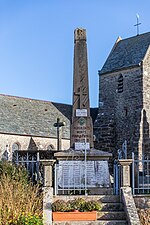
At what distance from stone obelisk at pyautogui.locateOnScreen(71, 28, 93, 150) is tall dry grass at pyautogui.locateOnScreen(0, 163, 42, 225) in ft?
11.7

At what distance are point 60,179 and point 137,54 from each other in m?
22.9

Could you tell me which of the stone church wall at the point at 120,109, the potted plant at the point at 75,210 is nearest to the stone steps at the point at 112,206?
the potted plant at the point at 75,210

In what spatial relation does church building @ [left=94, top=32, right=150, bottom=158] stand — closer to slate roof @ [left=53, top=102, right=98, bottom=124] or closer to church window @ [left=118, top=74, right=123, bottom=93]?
church window @ [left=118, top=74, right=123, bottom=93]

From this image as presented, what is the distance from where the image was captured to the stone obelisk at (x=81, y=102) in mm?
16109

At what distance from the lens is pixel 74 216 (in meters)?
11.8

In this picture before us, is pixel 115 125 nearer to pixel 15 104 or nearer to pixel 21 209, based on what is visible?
pixel 15 104

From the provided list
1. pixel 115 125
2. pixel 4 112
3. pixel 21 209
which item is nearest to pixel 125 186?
pixel 21 209

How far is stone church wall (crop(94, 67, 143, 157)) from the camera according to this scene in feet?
114

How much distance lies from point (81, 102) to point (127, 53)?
2156cm

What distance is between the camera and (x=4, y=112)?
3944cm

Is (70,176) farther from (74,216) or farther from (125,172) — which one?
(74,216)

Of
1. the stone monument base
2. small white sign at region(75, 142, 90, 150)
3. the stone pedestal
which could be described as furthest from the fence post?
small white sign at region(75, 142, 90, 150)

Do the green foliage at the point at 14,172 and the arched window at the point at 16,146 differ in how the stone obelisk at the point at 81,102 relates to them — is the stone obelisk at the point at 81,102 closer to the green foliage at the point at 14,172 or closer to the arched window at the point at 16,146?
the green foliage at the point at 14,172

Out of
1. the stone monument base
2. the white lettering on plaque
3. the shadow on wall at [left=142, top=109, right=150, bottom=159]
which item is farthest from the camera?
the shadow on wall at [left=142, top=109, right=150, bottom=159]
